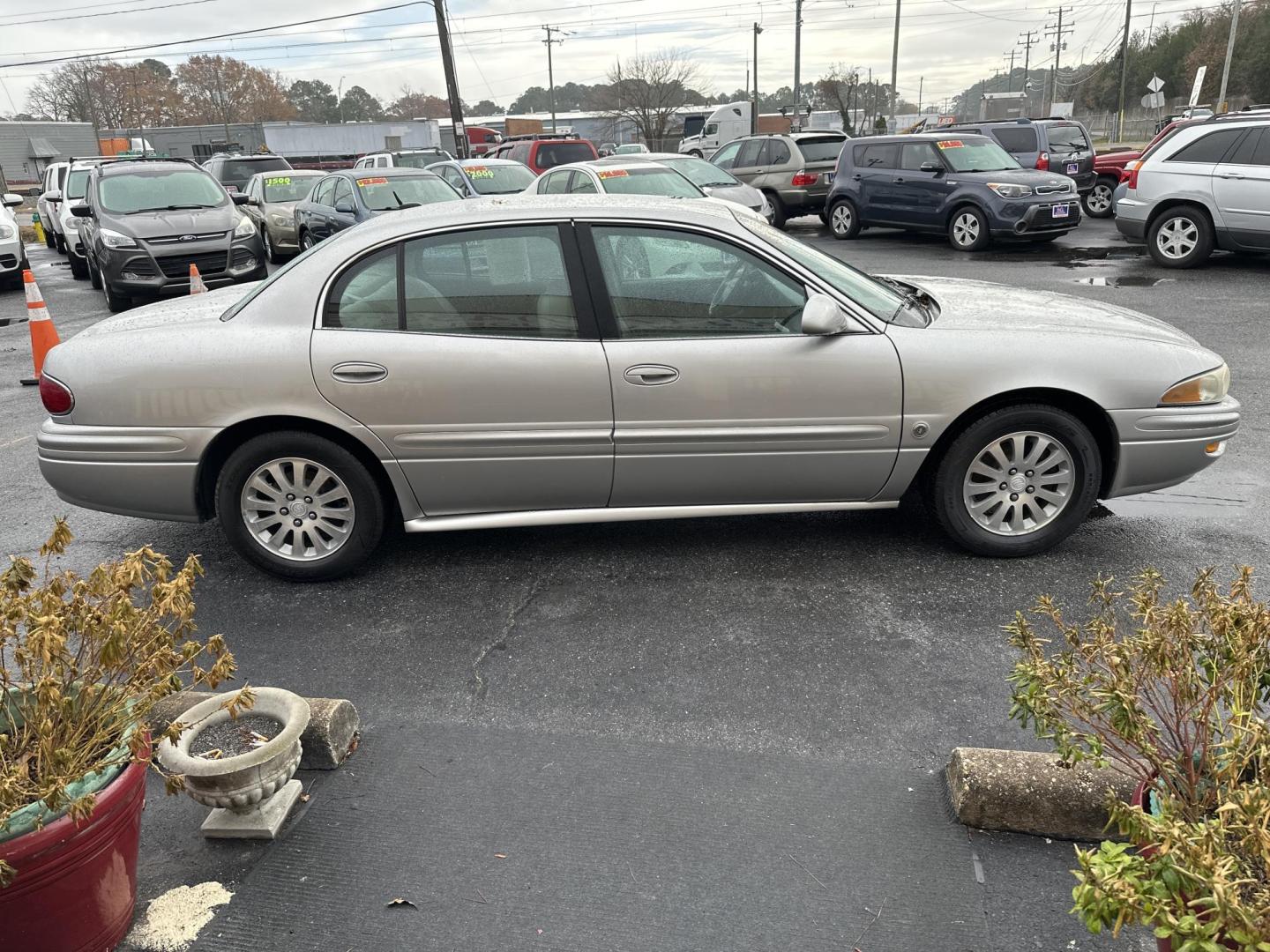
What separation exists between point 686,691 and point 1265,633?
71.6 inches

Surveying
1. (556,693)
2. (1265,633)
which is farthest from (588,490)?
(1265,633)

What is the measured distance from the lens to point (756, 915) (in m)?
2.41

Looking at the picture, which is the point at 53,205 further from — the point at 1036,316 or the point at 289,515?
the point at 1036,316

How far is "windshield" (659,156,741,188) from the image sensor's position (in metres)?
14.7

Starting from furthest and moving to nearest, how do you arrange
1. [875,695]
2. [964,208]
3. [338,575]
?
[964,208], [338,575], [875,695]

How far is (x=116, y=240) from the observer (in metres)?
11.5

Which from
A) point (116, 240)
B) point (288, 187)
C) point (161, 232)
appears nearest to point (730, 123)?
point (288, 187)

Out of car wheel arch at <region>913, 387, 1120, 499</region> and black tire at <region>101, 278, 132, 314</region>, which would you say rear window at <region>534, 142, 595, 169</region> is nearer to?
black tire at <region>101, 278, 132, 314</region>

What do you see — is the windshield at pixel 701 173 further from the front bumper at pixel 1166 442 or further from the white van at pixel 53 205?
the white van at pixel 53 205

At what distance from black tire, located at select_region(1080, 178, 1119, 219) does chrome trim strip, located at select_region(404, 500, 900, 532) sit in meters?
16.5

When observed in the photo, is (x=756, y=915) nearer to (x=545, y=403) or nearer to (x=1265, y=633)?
(x=1265, y=633)

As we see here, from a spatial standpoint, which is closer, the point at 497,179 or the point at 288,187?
the point at 497,179

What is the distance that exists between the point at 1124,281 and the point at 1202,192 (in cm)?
131

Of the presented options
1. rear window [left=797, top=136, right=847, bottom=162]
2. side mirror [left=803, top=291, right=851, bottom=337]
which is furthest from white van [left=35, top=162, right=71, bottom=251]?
side mirror [left=803, top=291, right=851, bottom=337]
